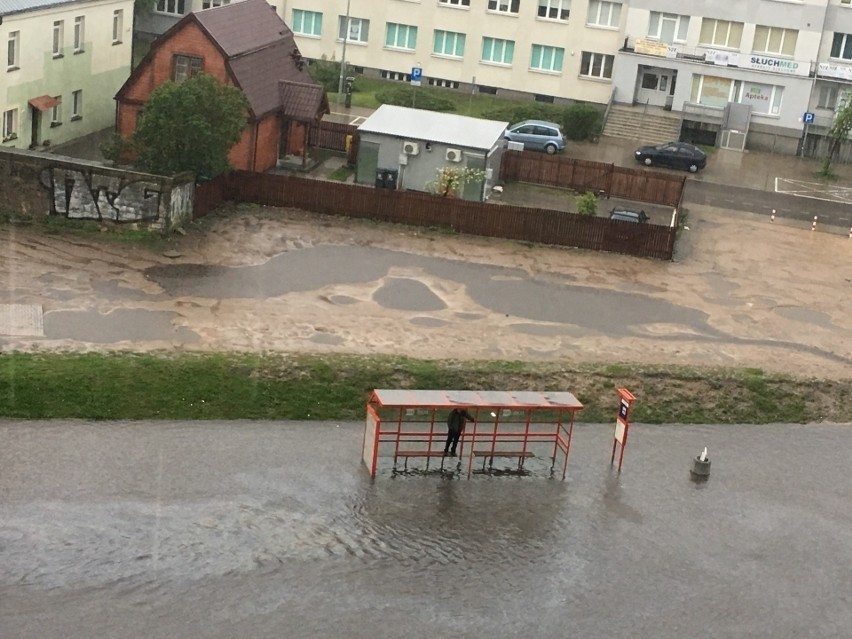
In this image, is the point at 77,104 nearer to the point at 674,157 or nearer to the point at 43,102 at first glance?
the point at 43,102

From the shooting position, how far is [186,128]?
39.4 metres

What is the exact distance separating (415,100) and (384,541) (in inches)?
1539

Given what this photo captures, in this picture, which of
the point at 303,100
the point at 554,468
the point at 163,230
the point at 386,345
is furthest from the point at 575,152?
the point at 554,468

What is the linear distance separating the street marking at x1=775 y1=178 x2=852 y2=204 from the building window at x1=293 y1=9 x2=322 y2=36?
2340cm

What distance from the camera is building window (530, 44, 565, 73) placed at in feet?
203

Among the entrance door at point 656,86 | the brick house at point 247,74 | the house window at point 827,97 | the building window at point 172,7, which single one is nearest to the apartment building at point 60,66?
the brick house at point 247,74

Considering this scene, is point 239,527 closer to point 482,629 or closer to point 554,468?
point 482,629

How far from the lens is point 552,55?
62.1 metres

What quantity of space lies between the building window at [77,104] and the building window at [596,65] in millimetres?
24271

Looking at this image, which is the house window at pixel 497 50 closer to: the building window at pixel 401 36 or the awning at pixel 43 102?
the building window at pixel 401 36

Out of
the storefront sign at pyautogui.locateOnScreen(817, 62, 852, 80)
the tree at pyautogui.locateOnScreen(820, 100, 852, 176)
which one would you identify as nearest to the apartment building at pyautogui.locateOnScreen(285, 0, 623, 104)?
the storefront sign at pyautogui.locateOnScreen(817, 62, 852, 80)

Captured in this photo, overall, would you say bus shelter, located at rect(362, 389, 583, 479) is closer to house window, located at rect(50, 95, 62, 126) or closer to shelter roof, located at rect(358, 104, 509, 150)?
shelter roof, located at rect(358, 104, 509, 150)

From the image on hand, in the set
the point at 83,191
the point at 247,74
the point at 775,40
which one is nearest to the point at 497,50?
the point at 775,40

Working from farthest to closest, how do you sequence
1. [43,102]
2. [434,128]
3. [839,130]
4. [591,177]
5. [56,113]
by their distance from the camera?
[839,130], [591,177], [56,113], [434,128], [43,102]
